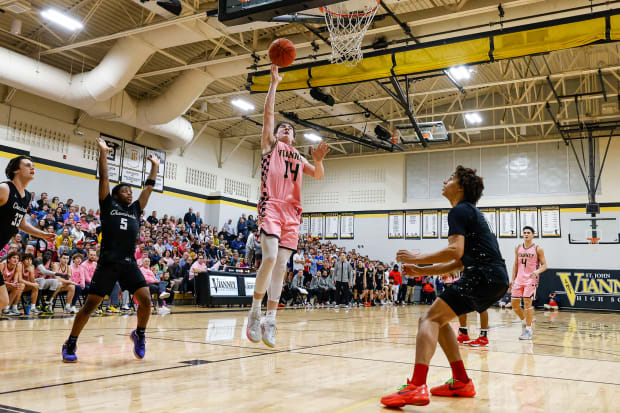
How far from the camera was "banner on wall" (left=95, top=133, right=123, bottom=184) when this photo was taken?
19.9 m

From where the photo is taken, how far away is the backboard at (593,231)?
74.8 ft

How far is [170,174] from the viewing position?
22.6 m

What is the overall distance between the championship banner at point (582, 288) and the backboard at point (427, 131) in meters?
9.24

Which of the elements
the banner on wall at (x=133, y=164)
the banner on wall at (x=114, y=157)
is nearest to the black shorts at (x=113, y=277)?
the banner on wall at (x=114, y=157)

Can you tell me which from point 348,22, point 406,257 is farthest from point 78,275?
point 406,257

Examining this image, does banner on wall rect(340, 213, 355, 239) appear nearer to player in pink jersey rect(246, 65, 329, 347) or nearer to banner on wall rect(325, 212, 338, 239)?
banner on wall rect(325, 212, 338, 239)

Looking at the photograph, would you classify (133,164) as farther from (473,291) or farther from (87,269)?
(473,291)

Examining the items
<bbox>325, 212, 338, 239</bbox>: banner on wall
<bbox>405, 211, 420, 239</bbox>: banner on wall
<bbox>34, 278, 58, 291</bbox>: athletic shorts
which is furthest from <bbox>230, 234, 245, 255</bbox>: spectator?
<bbox>34, 278, 58, 291</bbox>: athletic shorts

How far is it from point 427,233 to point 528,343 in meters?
19.3

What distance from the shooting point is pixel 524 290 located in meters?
8.29

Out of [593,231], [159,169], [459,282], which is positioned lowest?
[459,282]

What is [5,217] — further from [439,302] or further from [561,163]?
[561,163]

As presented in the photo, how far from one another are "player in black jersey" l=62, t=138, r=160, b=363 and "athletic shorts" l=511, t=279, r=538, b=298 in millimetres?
6105

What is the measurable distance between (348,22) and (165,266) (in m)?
8.12
